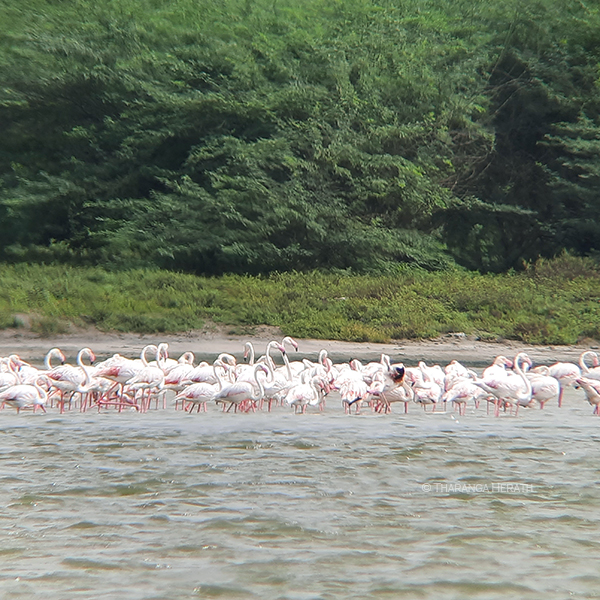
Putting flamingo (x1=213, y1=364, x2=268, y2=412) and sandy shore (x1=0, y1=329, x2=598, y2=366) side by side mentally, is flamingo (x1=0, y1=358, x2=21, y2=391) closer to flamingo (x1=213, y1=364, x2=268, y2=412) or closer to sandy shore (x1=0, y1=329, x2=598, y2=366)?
flamingo (x1=213, y1=364, x2=268, y2=412)

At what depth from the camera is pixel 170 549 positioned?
512 centimetres

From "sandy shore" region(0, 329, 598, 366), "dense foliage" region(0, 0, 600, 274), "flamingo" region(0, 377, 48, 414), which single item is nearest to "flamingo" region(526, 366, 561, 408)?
"sandy shore" region(0, 329, 598, 366)

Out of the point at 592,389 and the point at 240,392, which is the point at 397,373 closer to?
the point at 240,392

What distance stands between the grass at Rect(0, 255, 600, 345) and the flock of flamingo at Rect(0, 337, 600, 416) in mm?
6161

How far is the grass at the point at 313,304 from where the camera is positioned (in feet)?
57.7

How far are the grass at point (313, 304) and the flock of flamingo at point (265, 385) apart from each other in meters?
6.16

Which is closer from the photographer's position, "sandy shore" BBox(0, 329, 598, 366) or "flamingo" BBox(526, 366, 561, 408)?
"flamingo" BBox(526, 366, 561, 408)

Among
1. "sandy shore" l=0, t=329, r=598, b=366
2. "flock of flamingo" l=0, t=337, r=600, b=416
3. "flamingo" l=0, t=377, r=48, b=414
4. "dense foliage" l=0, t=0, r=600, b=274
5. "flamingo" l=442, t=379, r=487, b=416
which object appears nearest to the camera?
"flamingo" l=0, t=377, r=48, b=414

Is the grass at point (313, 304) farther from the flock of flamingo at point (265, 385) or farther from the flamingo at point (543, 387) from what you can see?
the flamingo at point (543, 387)

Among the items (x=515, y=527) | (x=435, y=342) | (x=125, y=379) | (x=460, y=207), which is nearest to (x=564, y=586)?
(x=515, y=527)

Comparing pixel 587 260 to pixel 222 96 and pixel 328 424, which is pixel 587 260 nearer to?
pixel 222 96

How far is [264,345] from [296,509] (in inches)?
429

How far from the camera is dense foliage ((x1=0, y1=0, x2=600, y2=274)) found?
24.6 m

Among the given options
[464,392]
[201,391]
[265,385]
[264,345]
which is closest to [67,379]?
[201,391]
